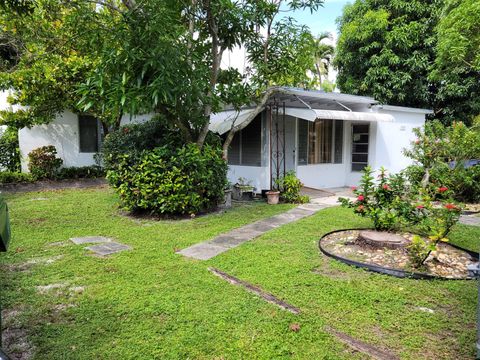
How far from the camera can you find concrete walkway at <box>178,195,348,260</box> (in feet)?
18.5

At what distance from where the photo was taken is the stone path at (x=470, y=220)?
752 centimetres

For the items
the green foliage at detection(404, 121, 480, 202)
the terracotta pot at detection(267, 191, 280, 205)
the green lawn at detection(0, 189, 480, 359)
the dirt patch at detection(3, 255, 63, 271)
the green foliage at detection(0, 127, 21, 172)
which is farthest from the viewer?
the green foliage at detection(0, 127, 21, 172)

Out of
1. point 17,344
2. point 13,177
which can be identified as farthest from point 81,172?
point 17,344

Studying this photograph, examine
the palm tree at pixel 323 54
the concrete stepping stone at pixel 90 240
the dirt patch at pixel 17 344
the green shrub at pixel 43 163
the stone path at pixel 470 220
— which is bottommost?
the dirt patch at pixel 17 344

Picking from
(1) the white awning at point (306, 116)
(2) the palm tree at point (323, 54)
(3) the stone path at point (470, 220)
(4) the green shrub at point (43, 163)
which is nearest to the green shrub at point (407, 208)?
(3) the stone path at point (470, 220)

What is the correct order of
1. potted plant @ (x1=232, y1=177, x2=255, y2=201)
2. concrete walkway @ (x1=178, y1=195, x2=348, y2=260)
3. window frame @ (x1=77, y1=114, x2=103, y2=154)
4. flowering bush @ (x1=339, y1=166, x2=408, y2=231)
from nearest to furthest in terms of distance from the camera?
1. concrete walkway @ (x1=178, y1=195, x2=348, y2=260)
2. flowering bush @ (x1=339, y1=166, x2=408, y2=231)
3. potted plant @ (x1=232, y1=177, x2=255, y2=201)
4. window frame @ (x1=77, y1=114, x2=103, y2=154)

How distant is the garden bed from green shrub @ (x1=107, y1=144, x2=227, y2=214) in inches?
132

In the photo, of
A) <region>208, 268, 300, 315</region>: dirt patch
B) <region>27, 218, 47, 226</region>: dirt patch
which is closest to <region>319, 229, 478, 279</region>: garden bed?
<region>208, 268, 300, 315</region>: dirt patch

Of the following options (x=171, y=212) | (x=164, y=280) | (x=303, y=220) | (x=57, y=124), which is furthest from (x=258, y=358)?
(x=57, y=124)

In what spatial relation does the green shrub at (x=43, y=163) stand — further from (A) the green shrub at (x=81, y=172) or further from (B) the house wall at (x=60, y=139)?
(B) the house wall at (x=60, y=139)

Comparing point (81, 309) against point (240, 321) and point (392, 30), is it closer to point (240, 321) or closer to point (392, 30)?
point (240, 321)

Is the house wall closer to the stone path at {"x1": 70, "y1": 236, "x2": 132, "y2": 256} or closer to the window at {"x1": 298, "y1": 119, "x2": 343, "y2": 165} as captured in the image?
the window at {"x1": 298, "y1": 119, "x2": 343, "y2": 165}

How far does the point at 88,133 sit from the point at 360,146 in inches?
457

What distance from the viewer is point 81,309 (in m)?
3.70
